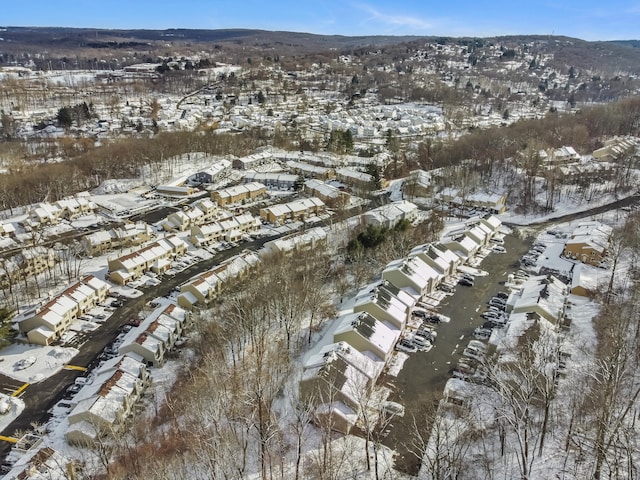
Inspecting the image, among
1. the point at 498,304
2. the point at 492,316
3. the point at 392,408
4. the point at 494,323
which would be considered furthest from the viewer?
the point at 498,304

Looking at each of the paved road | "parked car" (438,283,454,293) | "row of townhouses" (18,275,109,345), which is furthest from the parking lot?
"row of townhouses" (18,275,109,345)

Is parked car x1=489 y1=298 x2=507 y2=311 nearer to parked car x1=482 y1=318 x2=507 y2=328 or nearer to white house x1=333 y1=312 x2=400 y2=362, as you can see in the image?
parked car x1=482 y1=318 x2=507 y2=328

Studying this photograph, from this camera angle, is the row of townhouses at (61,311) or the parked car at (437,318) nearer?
the row of townhouses at (61,311)

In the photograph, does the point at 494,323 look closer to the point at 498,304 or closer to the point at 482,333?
the point at 482,333

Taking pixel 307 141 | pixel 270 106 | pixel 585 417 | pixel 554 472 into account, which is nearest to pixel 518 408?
pixel 554 472

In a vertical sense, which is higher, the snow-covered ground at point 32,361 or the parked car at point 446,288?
the parked car at point 446,288

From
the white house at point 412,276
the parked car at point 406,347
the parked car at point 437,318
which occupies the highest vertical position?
the white house at point 412,276

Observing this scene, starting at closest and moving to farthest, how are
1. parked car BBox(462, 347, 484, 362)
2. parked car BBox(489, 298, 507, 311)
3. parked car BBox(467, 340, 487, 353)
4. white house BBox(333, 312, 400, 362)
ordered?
white house BBox(333, 312, 400, 362), parked car BBox(462, 347, 484, 362), parked car BBox(467, 340, 487, 353), parked car BBox(489, 298, 507, 311)

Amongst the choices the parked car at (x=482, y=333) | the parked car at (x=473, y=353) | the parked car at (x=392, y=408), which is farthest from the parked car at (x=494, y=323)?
the parked car at (x=392, y=408)

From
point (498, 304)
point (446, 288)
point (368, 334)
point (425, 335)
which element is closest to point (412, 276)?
point (446, 288)

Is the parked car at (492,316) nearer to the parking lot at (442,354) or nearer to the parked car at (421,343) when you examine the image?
the parking lot at (442,354)
